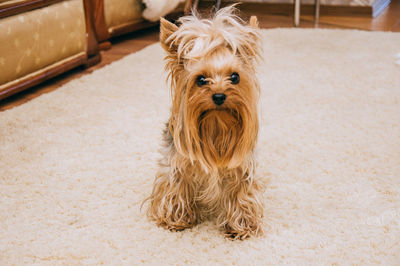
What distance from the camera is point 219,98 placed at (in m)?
1.04

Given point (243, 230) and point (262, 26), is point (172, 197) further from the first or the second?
point (262, 26)

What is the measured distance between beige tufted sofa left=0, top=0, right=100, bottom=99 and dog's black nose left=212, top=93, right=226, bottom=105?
1.51 meters

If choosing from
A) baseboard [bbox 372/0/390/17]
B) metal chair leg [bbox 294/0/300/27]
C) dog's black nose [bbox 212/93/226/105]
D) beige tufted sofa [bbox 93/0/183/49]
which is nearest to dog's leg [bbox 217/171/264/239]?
dog's black nose [bbox 212/93/226/105]

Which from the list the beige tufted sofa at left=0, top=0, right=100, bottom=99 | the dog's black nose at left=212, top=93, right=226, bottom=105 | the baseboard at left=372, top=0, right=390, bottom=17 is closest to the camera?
the dog's black nose at left=212, top=93, right=226, bottom=105

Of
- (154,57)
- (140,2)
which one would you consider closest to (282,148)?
(154,57)

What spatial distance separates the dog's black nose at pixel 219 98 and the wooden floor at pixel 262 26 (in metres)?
1.58

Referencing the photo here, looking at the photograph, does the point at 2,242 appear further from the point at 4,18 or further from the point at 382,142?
the point at 382,142

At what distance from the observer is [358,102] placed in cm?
217

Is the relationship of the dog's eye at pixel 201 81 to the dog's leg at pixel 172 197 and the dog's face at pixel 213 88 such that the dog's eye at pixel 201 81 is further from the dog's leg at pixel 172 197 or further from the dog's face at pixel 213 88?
the dog's leg at pixel 172 197

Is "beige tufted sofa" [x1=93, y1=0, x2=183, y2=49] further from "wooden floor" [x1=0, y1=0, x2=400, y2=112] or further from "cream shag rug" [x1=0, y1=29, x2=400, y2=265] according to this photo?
"cream shag rug" [x1=0, y1=29, x2=400, y2=265]

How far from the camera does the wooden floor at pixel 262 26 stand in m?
2.47

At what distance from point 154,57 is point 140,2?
0.71 m

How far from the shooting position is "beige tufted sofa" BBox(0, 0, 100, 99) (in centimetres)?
216

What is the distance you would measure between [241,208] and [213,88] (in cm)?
43
